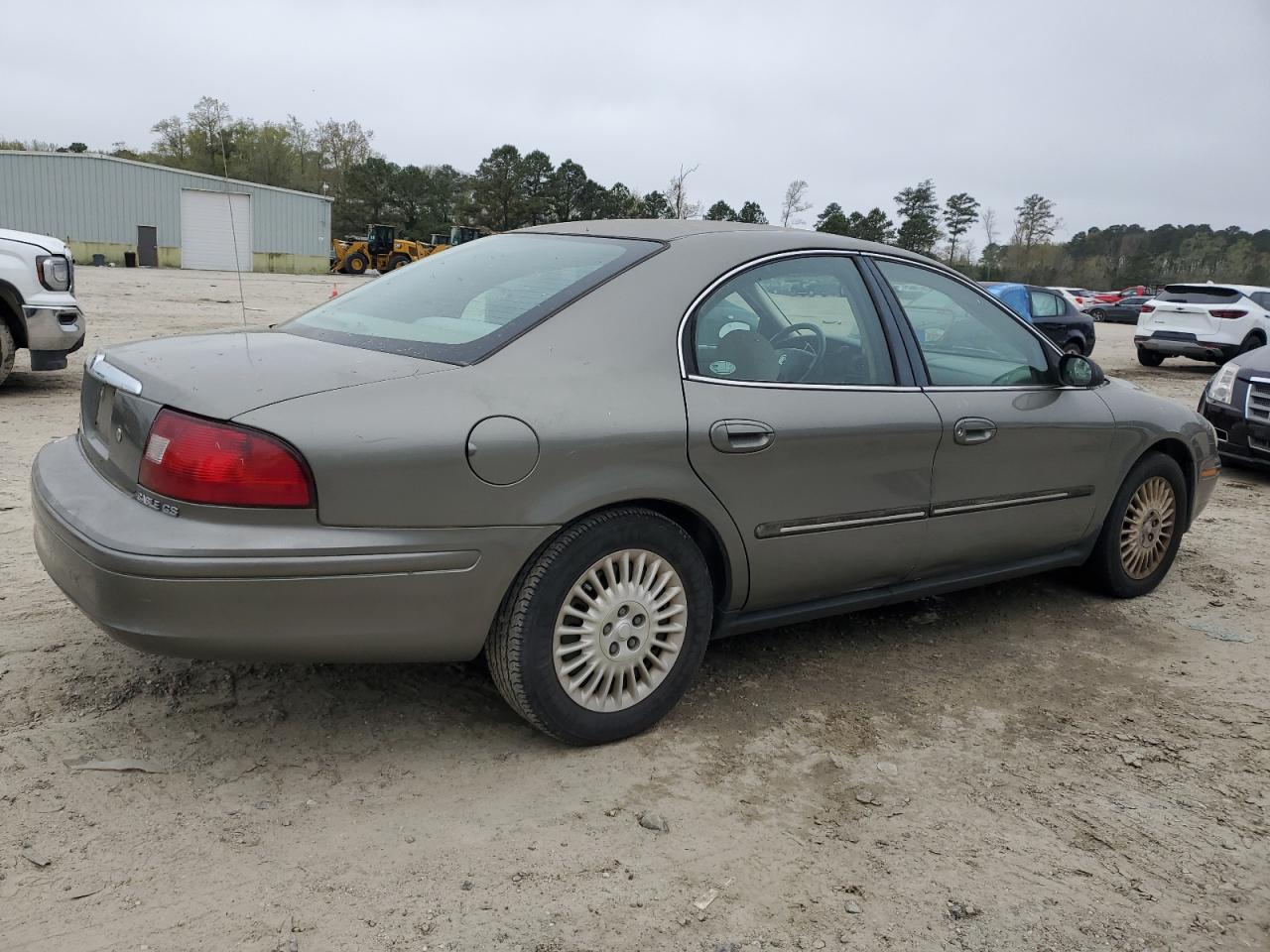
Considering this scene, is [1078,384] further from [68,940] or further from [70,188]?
[70,188]

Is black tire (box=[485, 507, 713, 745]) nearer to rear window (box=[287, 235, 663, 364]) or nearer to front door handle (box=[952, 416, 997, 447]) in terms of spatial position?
rear window (box=[287, 235, 663, 364])

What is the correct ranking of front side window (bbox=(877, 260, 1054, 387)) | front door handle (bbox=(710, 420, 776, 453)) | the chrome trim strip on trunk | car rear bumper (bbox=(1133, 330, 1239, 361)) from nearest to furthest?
the chrome trim strip on trunk < front door handle (bbox=(710, 420, 776, 453)) < front side window (bbox=(877, 260, 1054, 387)) < car rear bumper (bbox=(1133, 330, 1239, 361))

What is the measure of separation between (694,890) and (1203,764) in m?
1.78

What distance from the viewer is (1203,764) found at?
126 inches

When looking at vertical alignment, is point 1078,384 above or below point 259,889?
above

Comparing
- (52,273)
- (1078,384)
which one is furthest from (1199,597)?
(52,273)

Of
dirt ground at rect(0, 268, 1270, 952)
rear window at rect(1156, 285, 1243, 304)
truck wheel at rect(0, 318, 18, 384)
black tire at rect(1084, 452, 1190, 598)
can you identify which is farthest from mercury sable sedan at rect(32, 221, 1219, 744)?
rear window at rect(1156, 285, 1243, 304)

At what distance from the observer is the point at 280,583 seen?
250cm

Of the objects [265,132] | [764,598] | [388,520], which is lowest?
[764,598]

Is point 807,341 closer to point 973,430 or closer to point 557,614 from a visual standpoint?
point 973,430

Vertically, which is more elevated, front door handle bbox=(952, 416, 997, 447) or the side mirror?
the side mirror

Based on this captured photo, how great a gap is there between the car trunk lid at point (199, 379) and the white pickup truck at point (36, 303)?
5576mm

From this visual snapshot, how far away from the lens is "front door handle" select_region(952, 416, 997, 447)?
369cm

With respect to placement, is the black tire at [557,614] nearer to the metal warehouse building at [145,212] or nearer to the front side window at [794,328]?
the front side window at [794,328]
